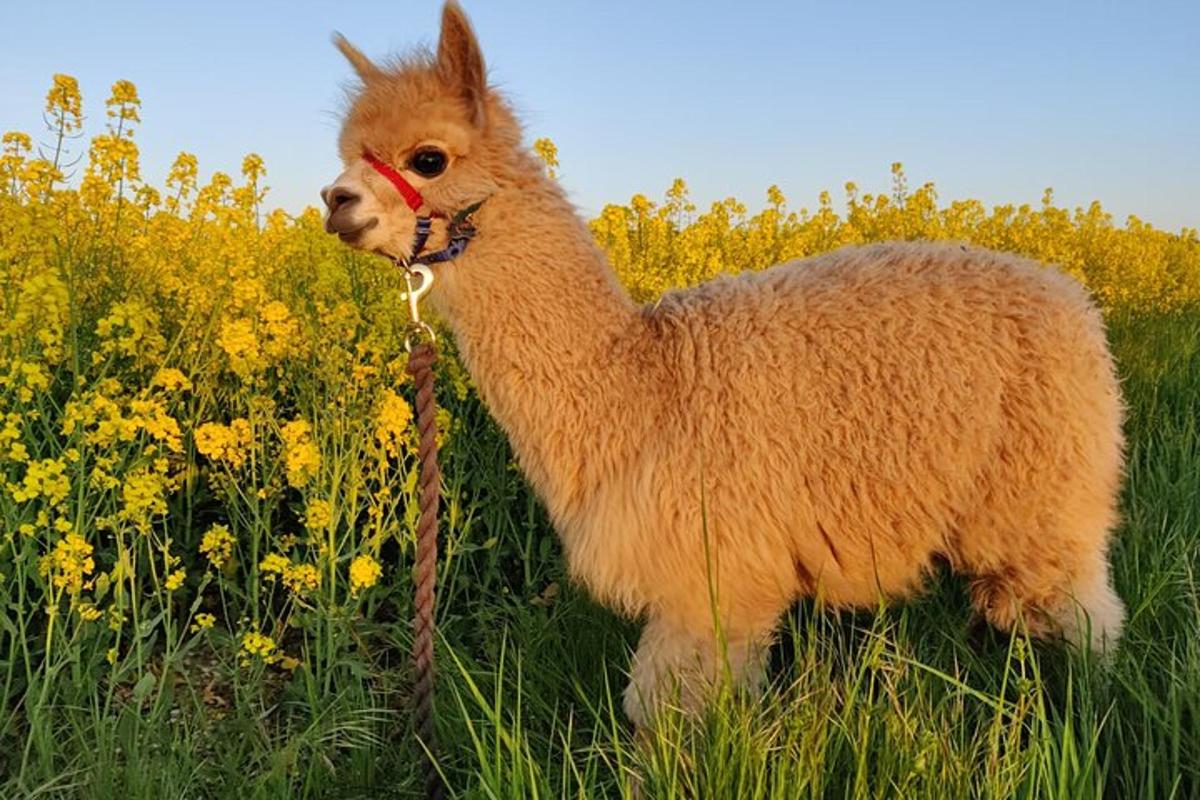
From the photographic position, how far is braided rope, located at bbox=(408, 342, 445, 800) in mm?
2402

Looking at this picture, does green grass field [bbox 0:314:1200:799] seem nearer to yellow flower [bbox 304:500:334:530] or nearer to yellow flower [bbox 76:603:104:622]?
yellow flower [bbox 76:603:104:622]

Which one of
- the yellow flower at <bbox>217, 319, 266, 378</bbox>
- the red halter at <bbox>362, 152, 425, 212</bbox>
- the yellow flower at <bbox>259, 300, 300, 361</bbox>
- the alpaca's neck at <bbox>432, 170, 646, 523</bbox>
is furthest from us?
the yellow flower at <bbox>259, 300, 300, 361</bbox>

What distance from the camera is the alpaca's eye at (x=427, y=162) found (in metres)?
2.56

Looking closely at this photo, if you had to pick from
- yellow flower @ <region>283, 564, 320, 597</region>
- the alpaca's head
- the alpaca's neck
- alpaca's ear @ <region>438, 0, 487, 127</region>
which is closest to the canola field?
yellow flower @ <region>283, 564, 320, 597</region>

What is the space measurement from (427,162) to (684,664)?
5.05 ft

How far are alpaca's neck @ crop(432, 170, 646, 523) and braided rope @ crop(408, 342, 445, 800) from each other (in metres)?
0.27

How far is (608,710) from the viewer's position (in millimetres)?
2850

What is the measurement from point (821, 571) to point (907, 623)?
68 cm

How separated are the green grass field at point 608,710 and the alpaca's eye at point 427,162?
1.30 metres

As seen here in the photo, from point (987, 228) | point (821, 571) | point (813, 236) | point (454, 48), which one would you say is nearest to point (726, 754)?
point (821, 571)

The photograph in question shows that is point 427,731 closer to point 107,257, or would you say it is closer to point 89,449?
point 89,449

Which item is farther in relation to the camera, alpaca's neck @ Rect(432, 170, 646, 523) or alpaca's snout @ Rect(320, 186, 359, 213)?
alpaca's neck @ Rect(432, 170, 646, 523)

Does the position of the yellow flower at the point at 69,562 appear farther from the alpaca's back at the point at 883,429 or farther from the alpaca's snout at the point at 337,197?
the alpaca's back at the point at 883,429

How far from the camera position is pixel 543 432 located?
2.71m
